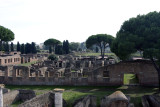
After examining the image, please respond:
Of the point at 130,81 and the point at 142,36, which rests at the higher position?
the point at 142,36

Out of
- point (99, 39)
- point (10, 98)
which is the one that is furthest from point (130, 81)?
point (99, 39)

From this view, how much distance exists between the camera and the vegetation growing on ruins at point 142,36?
15104mm

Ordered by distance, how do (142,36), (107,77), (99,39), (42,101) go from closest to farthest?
(42,101), (142,36), (107,77), (99,39)

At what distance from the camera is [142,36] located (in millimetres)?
16125

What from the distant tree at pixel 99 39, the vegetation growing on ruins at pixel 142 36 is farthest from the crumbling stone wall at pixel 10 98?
the distant tree at pixel 99 39

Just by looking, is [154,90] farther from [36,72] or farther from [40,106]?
[36,72]

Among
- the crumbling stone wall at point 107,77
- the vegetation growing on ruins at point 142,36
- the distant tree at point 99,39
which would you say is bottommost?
the crumbling stone wall at point 107,77

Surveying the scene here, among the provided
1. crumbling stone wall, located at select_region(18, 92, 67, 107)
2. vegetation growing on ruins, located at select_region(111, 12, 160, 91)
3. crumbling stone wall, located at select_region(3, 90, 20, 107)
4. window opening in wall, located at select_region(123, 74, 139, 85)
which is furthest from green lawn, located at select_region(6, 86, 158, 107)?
vegetation growing on ruins, located at select_region(111, 12, 160, 91)

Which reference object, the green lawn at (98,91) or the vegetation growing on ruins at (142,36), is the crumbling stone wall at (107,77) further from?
the vegetation growing on ruins at (142,36)

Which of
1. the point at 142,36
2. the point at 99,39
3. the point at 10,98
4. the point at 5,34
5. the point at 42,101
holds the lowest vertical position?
the point at 10,98

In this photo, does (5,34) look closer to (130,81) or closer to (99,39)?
(99,39)

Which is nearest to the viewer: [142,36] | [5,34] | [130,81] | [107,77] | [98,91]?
[142,36]

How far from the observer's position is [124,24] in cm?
1802

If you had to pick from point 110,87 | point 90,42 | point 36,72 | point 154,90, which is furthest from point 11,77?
point 90,42
